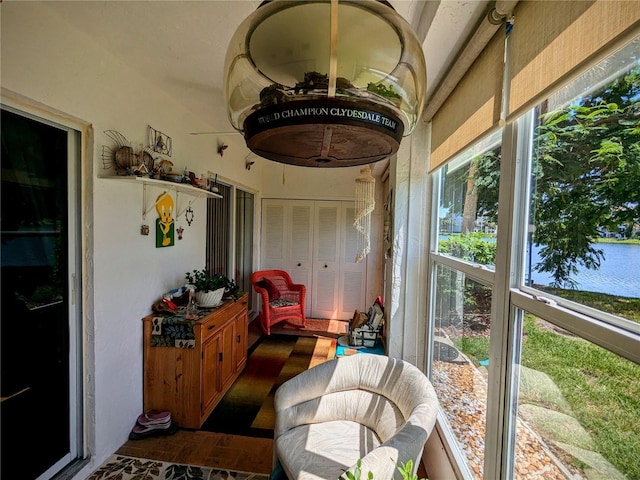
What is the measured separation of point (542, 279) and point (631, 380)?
37 centimetres

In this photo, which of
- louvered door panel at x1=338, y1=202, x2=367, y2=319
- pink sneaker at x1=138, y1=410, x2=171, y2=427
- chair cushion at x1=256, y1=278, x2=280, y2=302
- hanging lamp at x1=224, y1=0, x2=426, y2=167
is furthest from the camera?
louvered door panel at x1=338, y1=202, x2=367, y2=319

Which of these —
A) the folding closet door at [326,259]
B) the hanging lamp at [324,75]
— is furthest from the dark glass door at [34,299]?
the folding closet door at [326,259]

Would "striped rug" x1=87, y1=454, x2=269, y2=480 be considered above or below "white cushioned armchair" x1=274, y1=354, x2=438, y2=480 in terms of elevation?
below

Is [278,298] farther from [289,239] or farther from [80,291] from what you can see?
[80,291]

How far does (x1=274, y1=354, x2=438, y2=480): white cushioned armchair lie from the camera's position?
1332mm

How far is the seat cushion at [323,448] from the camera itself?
135 centimetres

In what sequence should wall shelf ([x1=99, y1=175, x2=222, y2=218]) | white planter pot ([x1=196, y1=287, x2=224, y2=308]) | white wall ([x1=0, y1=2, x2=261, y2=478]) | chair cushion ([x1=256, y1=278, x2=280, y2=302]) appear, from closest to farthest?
1. white wall ([x1=0, y1=2, x2=261, y2=478])
2. wall shelf ([x1=99, y1=175, x2=222, y2=218])
3. white planter pot ([x1=196, y1=287, x2=224, y2=308])
4. chair cushion ([x1=256, y1=278, x2=280, y2=302])

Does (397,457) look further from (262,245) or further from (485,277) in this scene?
(262,245)

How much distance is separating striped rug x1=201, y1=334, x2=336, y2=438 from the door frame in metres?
0.77

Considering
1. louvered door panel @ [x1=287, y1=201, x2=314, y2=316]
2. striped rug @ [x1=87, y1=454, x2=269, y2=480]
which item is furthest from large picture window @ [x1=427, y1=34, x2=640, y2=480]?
louvered door panel @ [x1=287, y1=201, x2=314, y2=316]

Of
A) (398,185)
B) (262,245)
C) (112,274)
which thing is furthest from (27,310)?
(262,245)

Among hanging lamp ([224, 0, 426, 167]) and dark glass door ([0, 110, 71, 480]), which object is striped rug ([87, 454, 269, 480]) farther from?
hanging lamp ([224, 0, 426, 167])

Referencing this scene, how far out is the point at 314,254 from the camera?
4816mm

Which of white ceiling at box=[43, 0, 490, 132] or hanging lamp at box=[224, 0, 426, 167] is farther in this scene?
white ceiling at box=[43, 0, 490, 132]
